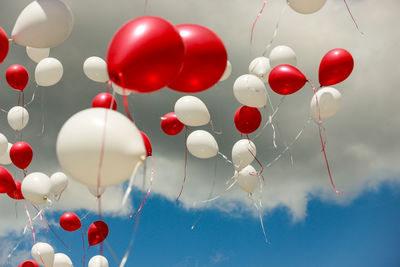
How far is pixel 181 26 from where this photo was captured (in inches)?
110

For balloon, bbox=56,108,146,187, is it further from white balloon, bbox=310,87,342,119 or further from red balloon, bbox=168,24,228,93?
white balloon, bbox=310,87,342,119

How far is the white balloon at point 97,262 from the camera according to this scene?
579cm

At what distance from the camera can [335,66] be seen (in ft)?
13.4

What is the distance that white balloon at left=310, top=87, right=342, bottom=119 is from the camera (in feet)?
13.9

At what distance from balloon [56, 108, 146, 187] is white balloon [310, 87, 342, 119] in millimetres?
2755

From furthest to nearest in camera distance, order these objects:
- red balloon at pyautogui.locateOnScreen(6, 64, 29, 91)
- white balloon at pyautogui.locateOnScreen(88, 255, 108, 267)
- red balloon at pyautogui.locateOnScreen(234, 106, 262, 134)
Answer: white balloon at pyautogui.locateOnScreen(88, 255, 108, 267), red balloon at pyautogui.locateOnScreen(6, 64, 29, 91), red balloon at pyautogui.locateOnScreen(234, 106, 262, 134)

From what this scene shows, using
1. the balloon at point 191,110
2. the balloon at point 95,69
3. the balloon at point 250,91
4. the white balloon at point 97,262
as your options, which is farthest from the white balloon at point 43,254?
the balloon at point 250,91

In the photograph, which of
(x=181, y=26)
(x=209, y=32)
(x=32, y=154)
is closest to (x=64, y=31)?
(x=181, y=26)

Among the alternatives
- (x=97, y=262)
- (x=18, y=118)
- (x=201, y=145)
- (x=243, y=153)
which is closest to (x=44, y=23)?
(x=201, y=145)

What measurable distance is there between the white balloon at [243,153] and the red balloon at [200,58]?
8.29ft

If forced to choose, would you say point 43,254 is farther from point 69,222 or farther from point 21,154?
point 21,154

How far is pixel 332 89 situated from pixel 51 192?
4.25m

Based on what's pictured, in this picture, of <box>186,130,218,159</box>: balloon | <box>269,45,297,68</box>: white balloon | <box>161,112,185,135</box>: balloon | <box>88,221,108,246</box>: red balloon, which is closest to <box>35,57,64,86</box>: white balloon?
<box>161,112,185,135</box>: balloon

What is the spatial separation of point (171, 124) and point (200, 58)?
2817 mm
